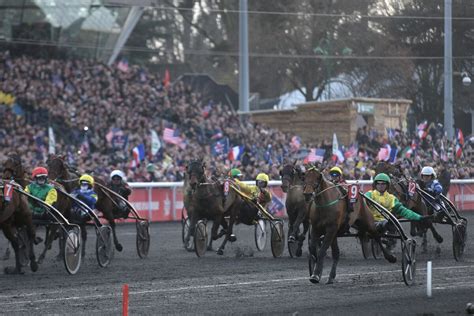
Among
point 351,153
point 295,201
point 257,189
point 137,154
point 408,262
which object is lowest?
point 408,262

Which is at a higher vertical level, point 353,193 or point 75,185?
point 75,185

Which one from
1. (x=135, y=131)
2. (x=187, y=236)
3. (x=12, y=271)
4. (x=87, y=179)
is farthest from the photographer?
(x=135, y=131)

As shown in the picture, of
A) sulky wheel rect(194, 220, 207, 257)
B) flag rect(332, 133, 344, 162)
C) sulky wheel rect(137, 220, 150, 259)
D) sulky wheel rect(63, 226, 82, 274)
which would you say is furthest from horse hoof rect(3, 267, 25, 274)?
flag rect(332, 133, 344, 162)

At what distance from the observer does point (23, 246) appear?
1697cm

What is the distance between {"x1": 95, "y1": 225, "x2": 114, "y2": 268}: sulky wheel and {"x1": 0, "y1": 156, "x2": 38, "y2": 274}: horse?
1.20 metres

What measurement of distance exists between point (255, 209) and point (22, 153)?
915 cm

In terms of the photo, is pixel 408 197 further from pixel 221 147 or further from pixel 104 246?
pixel 221 147

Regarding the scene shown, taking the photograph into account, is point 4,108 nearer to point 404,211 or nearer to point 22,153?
point 22,153

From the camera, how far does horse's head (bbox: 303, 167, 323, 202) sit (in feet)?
46.9

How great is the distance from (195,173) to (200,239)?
46.3 inches

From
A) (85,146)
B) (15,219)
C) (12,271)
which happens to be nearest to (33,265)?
(12,271)

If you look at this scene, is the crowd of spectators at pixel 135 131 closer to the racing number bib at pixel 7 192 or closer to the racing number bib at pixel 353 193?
the racing number bib at pixel 7 192

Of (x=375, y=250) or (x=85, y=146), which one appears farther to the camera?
(x=85, y=146)

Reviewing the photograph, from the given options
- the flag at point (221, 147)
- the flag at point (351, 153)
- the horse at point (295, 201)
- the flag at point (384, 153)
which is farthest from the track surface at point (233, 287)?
the flag at point (351, 153)
